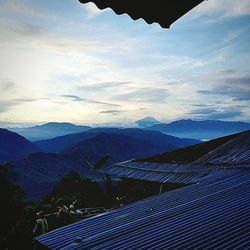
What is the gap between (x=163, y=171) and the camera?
626 inches

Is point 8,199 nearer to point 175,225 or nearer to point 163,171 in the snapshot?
point 163,171

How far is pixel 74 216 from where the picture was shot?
15852mm

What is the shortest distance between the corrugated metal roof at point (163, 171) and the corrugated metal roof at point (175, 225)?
3.81 meters

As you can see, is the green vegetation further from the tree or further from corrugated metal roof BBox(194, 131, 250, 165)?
corrugated metal roof BBox(194, 131, 250, 165)

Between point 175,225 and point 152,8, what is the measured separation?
4506mm

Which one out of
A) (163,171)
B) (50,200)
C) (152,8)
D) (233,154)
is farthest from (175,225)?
(50,200)

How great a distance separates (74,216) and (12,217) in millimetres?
17457

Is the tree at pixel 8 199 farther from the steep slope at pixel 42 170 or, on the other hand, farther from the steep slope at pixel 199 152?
the steep slope at pixel 42 170

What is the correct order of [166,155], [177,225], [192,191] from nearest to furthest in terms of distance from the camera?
[177,225], [192,191], [166,155]

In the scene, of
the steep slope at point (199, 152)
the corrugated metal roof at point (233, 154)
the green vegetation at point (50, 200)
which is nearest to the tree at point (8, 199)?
the green vegetation at point (50, 200)

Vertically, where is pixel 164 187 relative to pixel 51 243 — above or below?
below

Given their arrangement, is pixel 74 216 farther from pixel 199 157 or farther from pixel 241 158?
pixel 241 158

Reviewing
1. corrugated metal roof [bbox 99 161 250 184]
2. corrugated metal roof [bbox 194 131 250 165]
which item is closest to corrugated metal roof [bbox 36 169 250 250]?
corrugated metal roof [bbox 99 161 250 184]

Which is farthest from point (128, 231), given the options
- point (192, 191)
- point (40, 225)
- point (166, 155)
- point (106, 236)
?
point (166, 155)
